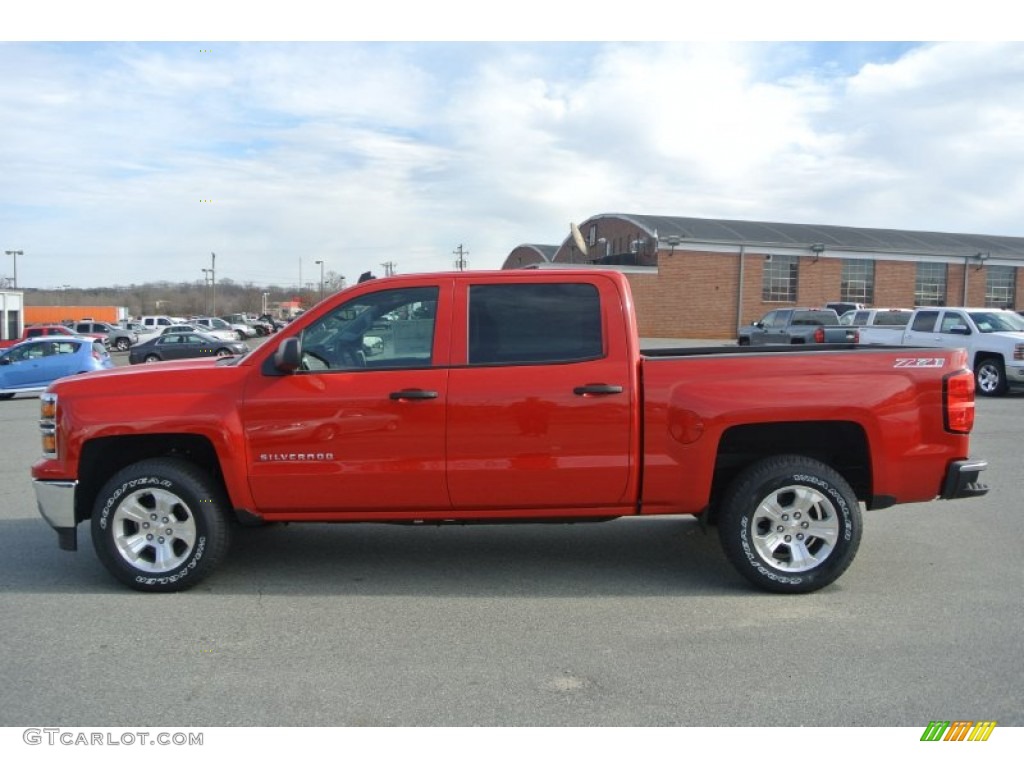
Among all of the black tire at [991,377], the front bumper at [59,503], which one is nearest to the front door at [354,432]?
the front bumper at [59,503]

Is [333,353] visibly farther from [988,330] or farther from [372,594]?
[988,330]

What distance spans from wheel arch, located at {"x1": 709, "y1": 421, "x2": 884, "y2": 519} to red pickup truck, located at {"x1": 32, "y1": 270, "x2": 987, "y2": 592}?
0.23 feet

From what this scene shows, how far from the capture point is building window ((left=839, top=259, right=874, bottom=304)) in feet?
161

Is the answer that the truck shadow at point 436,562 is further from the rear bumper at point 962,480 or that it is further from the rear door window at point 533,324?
the rear door window at point 533,324

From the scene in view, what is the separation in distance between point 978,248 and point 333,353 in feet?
179

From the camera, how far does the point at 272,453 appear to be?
5.16 meters

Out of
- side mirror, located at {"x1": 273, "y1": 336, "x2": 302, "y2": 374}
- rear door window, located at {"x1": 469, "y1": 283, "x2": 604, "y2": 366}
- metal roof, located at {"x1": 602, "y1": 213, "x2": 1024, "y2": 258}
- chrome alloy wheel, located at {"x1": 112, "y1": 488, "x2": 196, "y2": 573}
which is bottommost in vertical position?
chrome alloy wheel, located at {"x1": 112, "y1": 488, "x2": 196, "y2": 573}

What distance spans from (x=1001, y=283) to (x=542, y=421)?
5482 cm

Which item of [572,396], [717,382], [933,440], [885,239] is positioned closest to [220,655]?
[572,396]

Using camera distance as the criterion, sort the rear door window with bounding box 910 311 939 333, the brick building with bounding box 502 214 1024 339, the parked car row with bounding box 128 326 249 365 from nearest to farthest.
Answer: the rear door window with bounding box 910 311 939 333, the parked car row with bounding box 128 326 249 365, the brick building with bounding box 502 214 1024 339

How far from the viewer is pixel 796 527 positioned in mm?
5172

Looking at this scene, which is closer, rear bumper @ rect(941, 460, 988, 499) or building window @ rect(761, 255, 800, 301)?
rear bumper @ rect(941, 460, 988, 499)

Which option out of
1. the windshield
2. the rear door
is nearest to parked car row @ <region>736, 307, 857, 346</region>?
the windshield
